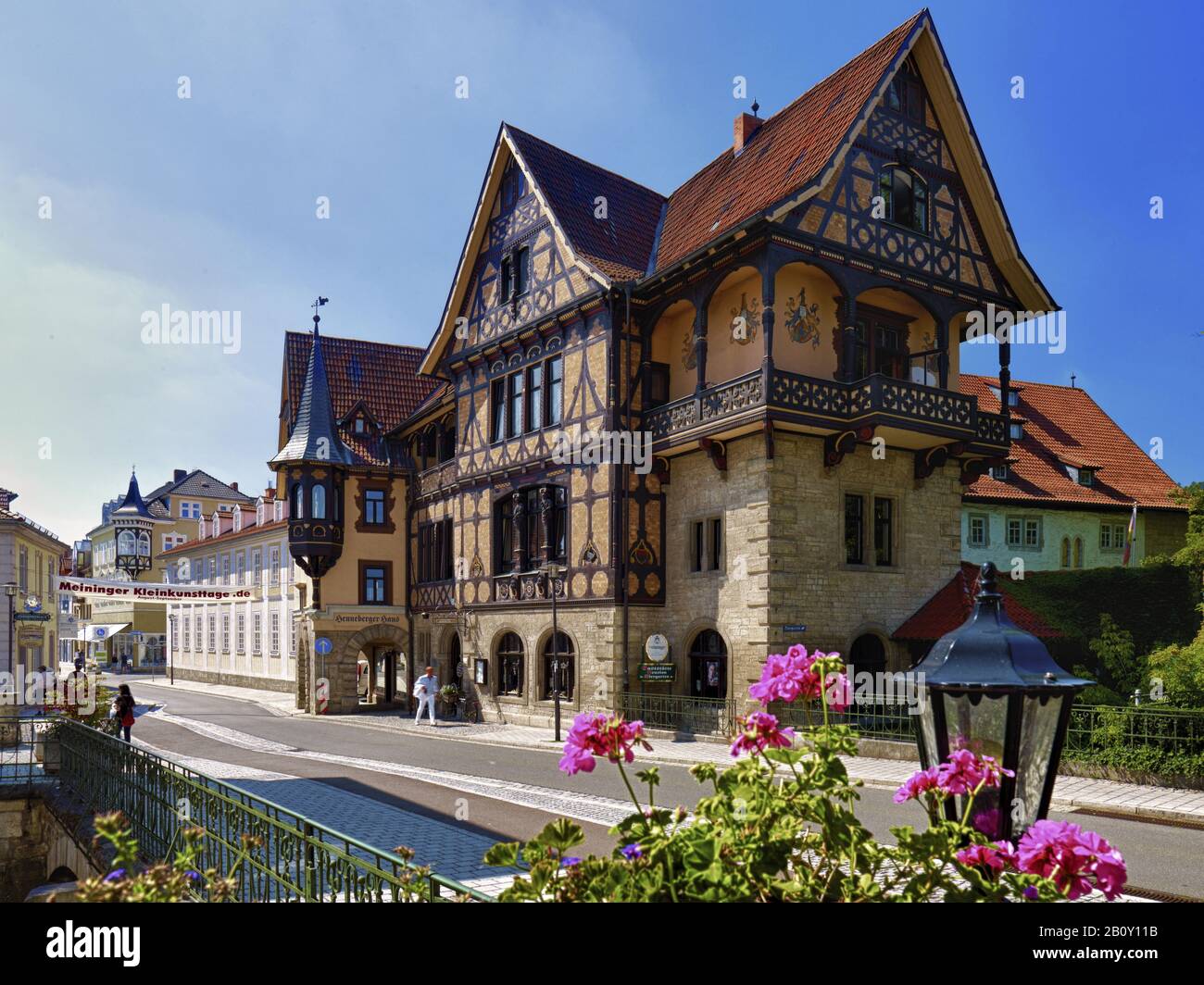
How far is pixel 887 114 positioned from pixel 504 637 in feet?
56.8

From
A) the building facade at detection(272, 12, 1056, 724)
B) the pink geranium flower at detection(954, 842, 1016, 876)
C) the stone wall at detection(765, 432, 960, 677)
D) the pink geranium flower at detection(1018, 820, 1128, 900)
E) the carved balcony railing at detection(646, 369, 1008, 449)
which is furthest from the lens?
the building facade at detection(272, 12, 1056, 724)

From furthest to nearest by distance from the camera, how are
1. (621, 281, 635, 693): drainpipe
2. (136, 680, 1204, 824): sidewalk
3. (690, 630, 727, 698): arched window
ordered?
(621, 281, 635, 693): drainpipe → (690, 630, 727, 698): arched window → (136, 680, 1204, 824): sidewalk

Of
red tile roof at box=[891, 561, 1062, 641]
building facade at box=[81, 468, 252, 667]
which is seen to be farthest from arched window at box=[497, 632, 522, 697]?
building facade at box=[81, 468, 252, 667]

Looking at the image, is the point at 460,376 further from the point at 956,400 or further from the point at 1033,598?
the point at 1033,598

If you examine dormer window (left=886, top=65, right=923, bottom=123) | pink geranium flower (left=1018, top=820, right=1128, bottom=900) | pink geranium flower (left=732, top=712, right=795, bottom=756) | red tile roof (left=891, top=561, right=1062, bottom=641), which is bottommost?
red tile roof (left=891, top=561, right=1062, bottom=641)

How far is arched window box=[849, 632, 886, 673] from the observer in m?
22.5

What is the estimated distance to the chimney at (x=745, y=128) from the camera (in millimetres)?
26844

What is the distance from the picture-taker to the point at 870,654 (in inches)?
893

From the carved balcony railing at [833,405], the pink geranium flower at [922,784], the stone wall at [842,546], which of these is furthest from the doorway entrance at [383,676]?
the pink geranium flower at [922,784]

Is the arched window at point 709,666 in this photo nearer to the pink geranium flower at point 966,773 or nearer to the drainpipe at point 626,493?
the drainpipe at point 626,493

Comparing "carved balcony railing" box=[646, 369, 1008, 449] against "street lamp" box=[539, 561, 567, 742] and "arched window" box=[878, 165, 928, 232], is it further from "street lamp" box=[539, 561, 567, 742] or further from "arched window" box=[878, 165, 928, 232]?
"arched window" box=[878, 165, 928, 232]

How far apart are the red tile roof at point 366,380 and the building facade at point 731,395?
8352 mm

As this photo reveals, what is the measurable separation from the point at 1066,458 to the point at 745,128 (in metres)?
18.8

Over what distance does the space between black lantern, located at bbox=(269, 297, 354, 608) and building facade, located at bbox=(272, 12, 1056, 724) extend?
21.7ft
